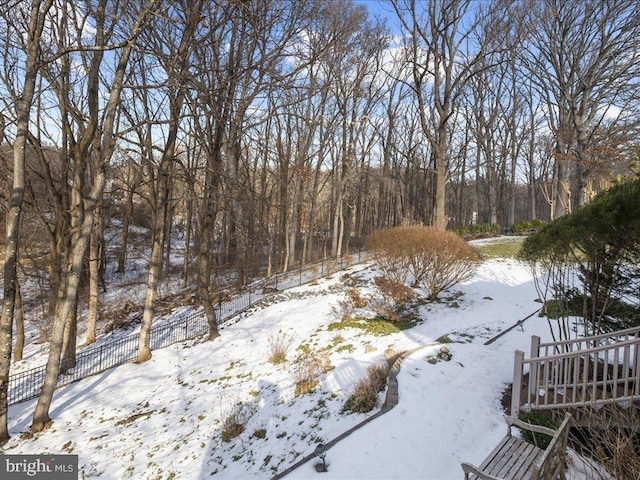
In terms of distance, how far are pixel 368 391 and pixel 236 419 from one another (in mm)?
2438

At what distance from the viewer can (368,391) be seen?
5.43m

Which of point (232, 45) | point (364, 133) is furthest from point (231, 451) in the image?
point (364, 133)

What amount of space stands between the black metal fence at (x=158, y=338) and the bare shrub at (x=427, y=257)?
18.8ft

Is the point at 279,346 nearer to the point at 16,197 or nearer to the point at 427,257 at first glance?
the point at 427,257

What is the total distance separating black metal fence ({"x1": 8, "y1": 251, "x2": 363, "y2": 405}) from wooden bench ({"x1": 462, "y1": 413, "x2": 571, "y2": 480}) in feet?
33.2

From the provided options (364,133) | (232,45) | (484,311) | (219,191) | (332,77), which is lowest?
(484,311)

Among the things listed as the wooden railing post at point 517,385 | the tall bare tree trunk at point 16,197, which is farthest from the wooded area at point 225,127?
the wooden railing post at point 517,385

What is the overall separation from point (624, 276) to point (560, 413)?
2.45m

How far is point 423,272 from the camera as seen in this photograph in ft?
35.2

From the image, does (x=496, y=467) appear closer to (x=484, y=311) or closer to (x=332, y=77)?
(x=484, y=311)

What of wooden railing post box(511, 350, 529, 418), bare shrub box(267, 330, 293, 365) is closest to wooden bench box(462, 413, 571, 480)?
wooden railing post box(511, 350, 529, 418)

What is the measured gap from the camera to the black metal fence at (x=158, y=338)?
9.31m

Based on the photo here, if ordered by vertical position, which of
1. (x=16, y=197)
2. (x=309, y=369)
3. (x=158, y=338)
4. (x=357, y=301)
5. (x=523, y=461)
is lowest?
(x=158, y=338)

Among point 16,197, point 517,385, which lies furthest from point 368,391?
point 16,197
